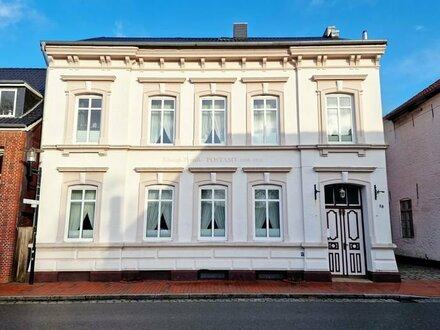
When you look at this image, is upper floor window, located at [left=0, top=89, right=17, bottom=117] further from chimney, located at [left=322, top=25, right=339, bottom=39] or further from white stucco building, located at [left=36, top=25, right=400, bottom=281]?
chimney, located at [left=322, top=25, right=339, bottom=39]

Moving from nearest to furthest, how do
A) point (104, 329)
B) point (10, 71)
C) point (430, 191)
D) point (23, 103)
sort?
1. point (104, 329)
2. point (23, 103)
3. point (430, 191)
4. point (10, 71)

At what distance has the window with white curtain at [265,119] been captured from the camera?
12.3 meters

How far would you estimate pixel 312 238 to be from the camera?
448 inches

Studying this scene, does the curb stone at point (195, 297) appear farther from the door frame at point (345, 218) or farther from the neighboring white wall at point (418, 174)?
the neighboring white wall at point (418, 174)

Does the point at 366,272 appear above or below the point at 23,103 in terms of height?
below

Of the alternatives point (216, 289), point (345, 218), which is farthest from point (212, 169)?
point (345, 218)

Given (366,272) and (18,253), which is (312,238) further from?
(18,253)

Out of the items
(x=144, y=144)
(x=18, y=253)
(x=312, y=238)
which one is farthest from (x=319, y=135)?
(x=18, y=253)

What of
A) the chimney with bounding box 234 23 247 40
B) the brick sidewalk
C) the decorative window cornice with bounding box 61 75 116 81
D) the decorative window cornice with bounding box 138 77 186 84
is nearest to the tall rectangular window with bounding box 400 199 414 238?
the brick sidewalk

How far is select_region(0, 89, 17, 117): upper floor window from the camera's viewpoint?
1273cm

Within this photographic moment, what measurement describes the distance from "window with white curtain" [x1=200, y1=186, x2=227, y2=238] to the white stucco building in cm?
5

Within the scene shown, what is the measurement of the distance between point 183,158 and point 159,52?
12.5ft

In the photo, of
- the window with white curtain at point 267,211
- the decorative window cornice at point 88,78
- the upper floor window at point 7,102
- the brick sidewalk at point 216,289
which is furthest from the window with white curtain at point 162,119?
the upper floor window at point 7,102

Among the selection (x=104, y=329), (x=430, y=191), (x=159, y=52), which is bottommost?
(x=104, y=329)
